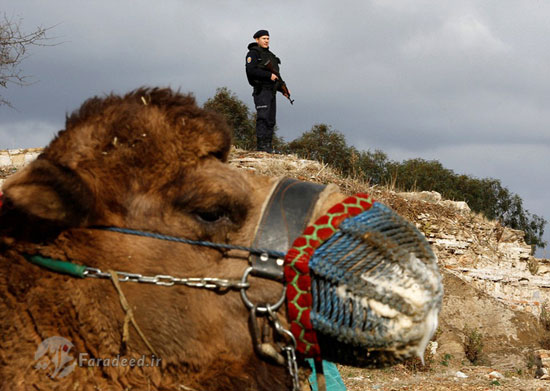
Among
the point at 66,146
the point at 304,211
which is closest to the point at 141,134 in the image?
the point at 66,146

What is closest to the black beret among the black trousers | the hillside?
the black trousers

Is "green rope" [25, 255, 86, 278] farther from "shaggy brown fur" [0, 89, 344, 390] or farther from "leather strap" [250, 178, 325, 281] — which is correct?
"leather strap" [250, 178, 325, 281]

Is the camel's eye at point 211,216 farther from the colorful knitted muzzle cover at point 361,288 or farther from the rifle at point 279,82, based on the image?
the rifle at point 279,82

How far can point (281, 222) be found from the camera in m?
2.20

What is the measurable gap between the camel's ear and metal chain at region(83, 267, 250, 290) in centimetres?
21

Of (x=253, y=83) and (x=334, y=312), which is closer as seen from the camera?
(x=334, y=312)

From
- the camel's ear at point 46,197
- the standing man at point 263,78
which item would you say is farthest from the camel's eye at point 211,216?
the standing man at point 263,78

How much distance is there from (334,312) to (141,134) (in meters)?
1.06

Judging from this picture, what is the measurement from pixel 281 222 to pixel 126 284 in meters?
0.65

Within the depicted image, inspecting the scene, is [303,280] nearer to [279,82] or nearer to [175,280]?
[175,280]

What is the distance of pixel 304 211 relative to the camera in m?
2.22

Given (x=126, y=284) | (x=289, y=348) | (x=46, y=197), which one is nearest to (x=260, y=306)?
(x=289, y=348)

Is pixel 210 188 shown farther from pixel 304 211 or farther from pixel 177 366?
pixel 177 366

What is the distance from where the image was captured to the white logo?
206 centimetres
